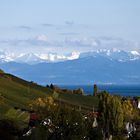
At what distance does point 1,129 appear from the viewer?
99.4m

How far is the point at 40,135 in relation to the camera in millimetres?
80750

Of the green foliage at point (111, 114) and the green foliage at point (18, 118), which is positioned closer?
the green foliage at point (18, 118)

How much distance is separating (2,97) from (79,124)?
284 ft

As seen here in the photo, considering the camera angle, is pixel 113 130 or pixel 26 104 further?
pixel 26 104

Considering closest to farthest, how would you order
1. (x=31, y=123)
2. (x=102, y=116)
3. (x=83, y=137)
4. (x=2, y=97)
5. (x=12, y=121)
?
(x=83, y=137), (x=12, y=121), (x=31, y=123), (x=102, y=116), (x=2, y=97)

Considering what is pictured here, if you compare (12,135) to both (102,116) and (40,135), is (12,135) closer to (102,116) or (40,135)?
(40,135)

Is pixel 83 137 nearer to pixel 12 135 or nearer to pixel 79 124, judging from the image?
pixel 79 124

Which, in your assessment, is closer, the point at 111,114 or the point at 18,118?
the point at 18,118

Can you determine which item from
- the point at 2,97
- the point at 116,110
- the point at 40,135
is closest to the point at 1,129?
the point at 40,135

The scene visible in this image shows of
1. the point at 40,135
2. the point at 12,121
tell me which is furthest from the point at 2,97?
the point at 40,135

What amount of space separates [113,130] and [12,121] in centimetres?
2773

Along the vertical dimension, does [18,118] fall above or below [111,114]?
below

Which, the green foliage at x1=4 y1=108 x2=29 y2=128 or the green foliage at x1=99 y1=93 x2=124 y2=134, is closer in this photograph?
the green foliage at x1=4 y1=108 x2=29 y2=128

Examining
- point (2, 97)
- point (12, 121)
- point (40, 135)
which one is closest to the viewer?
point (40, 135)
